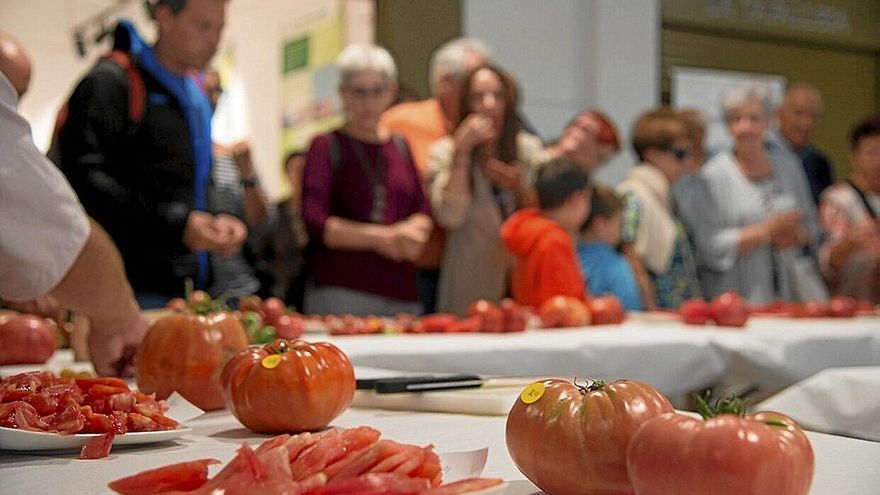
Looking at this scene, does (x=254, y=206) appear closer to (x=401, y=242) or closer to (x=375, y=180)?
(x=375, y=180)

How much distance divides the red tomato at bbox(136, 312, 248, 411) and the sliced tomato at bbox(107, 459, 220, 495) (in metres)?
0.65

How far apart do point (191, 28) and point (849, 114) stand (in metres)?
8.23

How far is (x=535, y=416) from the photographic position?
105 centimetres

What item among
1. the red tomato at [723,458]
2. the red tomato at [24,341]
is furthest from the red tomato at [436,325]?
the red tomato at [723,458]

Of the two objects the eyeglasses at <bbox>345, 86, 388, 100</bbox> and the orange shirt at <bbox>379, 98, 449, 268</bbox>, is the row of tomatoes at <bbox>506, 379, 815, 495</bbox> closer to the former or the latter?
the eyeglasses at <bbox>345, 86, 388, 100</bbox>

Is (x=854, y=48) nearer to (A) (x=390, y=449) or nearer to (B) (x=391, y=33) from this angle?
(B) (x=391, y=33)

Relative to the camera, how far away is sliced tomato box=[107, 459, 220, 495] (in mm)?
1006

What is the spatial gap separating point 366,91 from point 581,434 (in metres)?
3.28

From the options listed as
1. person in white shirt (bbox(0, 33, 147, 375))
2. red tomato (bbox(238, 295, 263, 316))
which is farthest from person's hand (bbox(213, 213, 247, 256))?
person in white shirt (bbox(0, 33, 147, 375))

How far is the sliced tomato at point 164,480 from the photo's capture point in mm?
1006

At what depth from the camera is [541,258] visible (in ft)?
13.7

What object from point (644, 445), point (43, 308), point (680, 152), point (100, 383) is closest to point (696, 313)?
point (680, 152)

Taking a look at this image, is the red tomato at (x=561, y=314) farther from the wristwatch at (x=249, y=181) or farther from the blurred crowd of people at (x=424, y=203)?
the wristwatch at (x=249, y=181)

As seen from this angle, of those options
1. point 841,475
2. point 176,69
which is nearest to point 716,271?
point 176,69
